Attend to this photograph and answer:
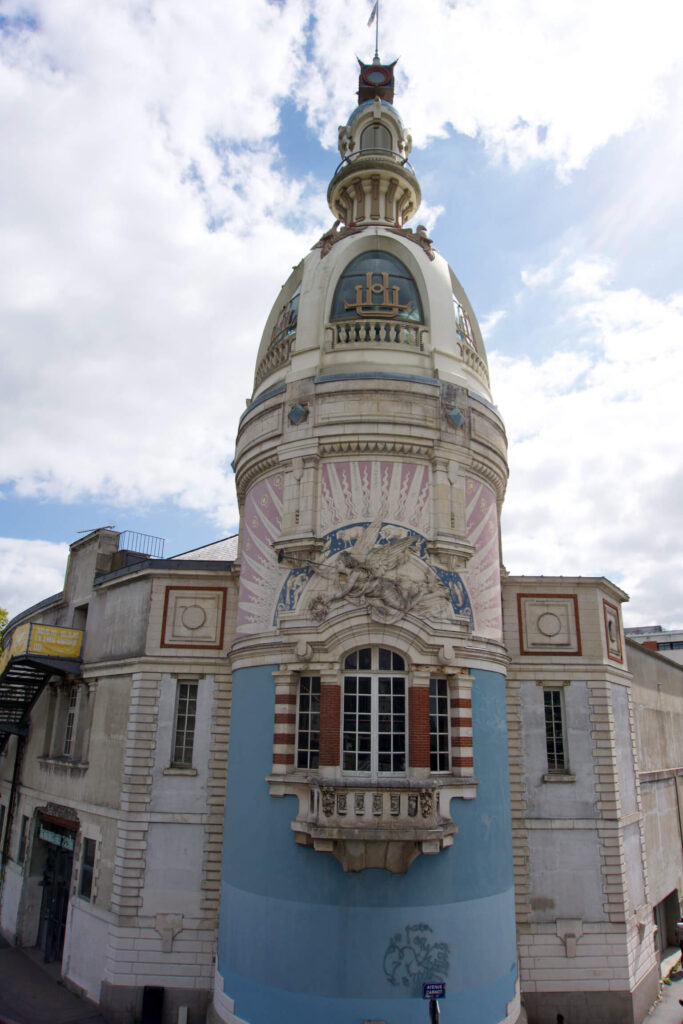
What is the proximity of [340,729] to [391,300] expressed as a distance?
12.2 m

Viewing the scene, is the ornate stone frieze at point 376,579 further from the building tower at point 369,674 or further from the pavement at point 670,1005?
the pavement at point 670,1005

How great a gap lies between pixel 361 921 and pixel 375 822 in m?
2.32

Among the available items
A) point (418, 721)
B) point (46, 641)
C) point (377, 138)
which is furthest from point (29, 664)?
point (377, 138)

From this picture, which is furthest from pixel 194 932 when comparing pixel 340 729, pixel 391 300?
pixel 391 300

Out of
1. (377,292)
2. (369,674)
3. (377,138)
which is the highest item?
(377,138)

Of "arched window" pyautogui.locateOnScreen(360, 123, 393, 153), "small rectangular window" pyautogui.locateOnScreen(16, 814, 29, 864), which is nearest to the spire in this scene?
"arched window" pyautogui.locateOnScreen(360, 123, 393, 153)

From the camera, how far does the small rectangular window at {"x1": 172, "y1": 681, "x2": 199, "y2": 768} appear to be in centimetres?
2042

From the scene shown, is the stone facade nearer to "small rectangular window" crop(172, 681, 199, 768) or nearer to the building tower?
"small rectangular window" crop(172, 681, 199, 768)

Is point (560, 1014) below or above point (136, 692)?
below

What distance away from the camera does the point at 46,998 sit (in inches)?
791

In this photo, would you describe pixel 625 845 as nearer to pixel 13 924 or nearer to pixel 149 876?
pixel 149 876

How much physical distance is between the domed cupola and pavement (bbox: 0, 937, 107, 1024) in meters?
25.8

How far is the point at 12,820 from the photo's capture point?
2772 centimetres

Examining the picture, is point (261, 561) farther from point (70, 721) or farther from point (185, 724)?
point (70, 721)
